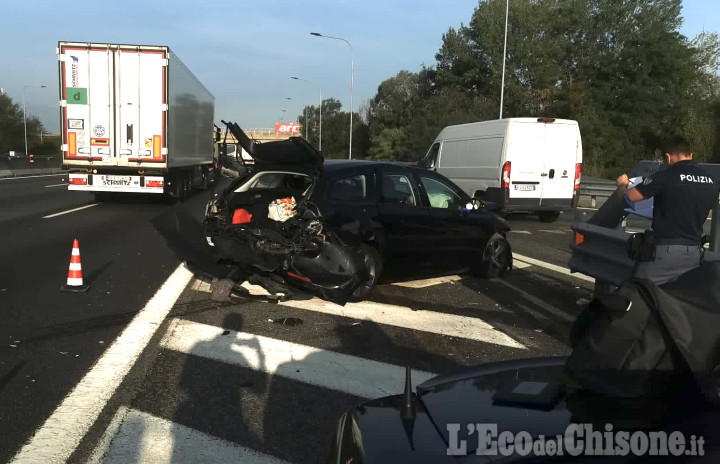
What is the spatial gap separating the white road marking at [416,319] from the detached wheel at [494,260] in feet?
6.05

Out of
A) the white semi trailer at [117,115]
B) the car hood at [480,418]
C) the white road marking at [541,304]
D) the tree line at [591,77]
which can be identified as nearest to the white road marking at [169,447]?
the car hood at [480,418]

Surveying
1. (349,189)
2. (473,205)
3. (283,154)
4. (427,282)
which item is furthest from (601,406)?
(427,282)

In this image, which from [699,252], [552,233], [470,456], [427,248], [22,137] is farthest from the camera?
[22,137]

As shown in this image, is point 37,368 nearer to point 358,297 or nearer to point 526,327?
point 358,297

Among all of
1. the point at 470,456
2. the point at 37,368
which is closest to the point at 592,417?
the point at 470,456

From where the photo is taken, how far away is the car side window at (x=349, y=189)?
702 cm

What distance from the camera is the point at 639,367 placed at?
2.07 meters

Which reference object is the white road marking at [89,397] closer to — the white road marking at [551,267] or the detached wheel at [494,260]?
the detached wheel at [494,260]

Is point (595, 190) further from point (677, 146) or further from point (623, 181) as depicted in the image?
point (677, 146)

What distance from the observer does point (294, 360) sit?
5.15 m

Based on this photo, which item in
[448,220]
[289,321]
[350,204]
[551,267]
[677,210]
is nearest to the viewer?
[677,210]

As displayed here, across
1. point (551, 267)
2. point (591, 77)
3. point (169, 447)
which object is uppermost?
point (591, 77)

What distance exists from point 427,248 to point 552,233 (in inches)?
293

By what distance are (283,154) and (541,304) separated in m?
3.45
